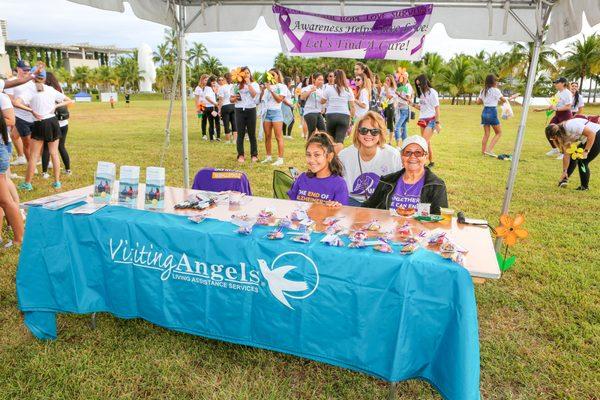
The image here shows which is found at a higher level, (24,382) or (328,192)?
(328,192)

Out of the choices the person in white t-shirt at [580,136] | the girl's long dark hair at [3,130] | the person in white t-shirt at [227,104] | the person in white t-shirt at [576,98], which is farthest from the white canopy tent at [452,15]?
the person in white t-shirt at [576,98]

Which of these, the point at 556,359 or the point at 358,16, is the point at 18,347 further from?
the point at 358,16

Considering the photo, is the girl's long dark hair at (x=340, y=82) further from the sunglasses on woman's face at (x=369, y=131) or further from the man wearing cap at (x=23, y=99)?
the man wearing cap at (x=23, y=99)

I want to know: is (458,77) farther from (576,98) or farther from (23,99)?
(23,99)

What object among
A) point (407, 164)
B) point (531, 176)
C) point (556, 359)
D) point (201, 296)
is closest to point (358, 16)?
Result: point (407, 164)

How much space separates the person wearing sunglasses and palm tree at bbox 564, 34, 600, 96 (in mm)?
41291

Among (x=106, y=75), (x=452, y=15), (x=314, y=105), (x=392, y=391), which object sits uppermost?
(x=106, y=75)

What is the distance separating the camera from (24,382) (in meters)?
2.26

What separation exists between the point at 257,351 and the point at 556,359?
1.85 metres

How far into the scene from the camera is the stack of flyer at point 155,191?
2641 mm

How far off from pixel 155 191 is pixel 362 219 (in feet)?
4.39

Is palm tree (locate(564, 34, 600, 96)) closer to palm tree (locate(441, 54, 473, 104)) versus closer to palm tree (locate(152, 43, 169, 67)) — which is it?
palm tree (locate(441, 54, 473, 104))

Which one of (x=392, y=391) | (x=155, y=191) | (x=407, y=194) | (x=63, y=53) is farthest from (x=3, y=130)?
(x=63, y=53)

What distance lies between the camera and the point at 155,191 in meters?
2.65
